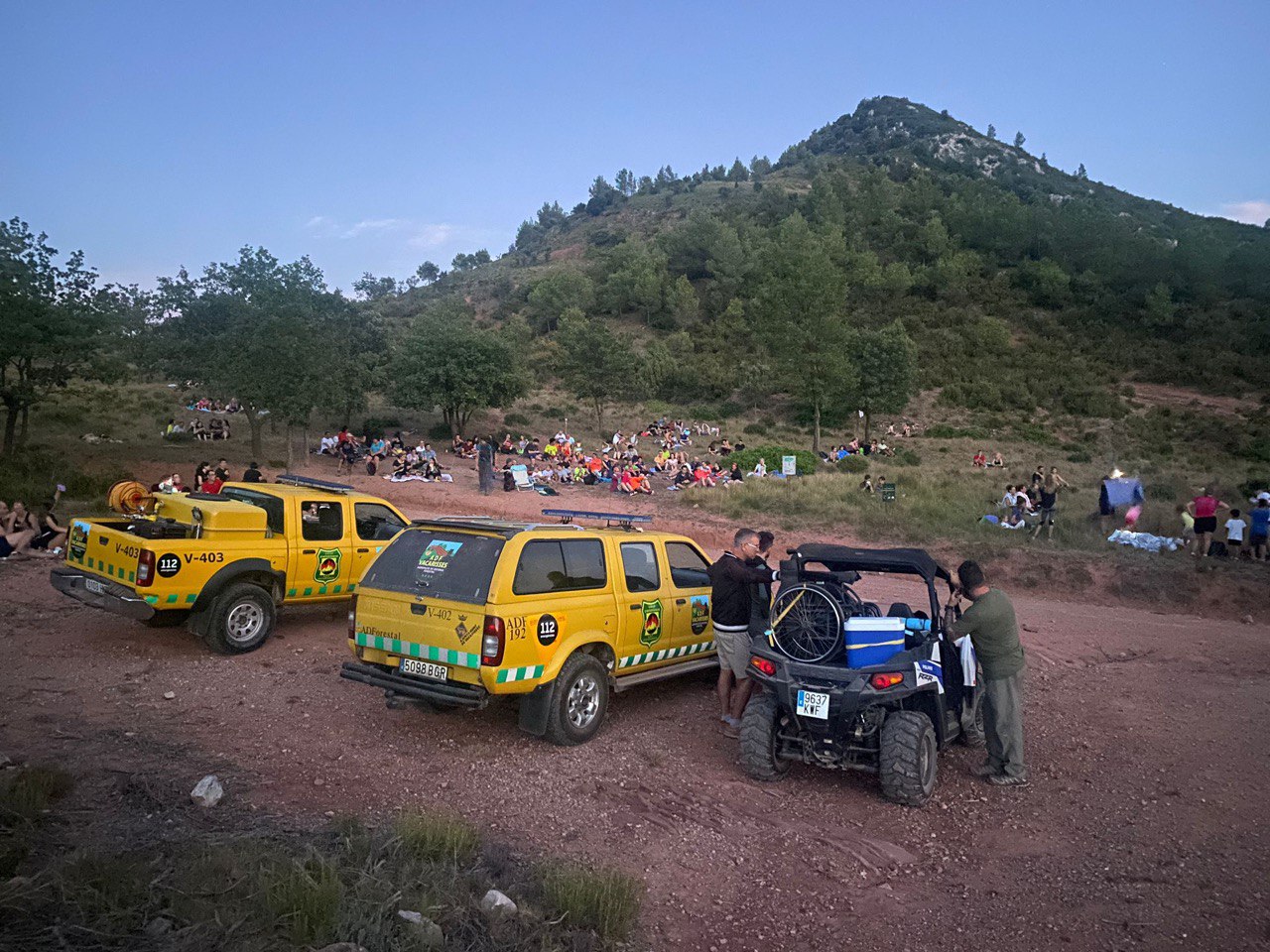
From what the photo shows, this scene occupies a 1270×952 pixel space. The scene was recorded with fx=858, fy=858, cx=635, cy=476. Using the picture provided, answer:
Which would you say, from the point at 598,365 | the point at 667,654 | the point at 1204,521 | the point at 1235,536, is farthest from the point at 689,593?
the point at 598,365

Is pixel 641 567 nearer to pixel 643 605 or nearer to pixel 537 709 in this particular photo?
pixel 643 605

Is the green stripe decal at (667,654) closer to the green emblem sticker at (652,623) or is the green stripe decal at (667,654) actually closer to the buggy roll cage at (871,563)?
the green emblem sticker at (652,623)

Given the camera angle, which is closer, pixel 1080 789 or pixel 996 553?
pixel 1080 789

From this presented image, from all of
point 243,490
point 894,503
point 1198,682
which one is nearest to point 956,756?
point 1198,682

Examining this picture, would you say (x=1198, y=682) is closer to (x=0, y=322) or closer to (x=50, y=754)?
(x=50, y=754)

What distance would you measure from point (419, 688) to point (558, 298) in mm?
67321

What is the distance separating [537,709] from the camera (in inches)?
247

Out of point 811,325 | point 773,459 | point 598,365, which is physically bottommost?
point 773,459

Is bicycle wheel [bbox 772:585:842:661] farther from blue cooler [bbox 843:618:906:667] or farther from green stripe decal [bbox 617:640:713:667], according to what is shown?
green stripe decal [bbox 617:640:713:667]

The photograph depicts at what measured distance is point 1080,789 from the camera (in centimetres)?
607

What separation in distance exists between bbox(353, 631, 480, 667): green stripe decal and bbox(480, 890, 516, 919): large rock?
2.09 m

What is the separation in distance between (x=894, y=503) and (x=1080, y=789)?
1535 cm

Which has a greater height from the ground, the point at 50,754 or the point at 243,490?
the point at 243,490

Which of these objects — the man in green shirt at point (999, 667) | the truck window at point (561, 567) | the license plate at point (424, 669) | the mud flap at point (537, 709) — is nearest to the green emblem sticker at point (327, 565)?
the license plate at point (424, 669)
